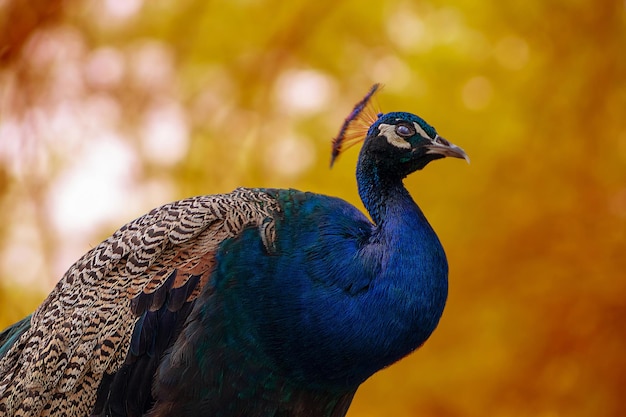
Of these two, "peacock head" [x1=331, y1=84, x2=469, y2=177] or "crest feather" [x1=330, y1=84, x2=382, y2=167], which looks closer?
"peacock head" [x1=331, y1=84, x2=469, y2=177]

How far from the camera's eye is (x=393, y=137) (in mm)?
2762

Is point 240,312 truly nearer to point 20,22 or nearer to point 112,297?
point 112,297

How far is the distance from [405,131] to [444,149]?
14cm

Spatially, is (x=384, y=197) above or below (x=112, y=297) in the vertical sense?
above

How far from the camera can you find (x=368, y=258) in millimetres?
2566

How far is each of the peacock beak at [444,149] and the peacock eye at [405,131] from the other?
0.07 m

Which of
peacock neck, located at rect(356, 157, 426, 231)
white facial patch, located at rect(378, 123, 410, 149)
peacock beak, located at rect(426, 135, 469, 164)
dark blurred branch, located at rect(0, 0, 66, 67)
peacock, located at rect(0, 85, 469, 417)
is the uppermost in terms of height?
dark blurred branch, located at rect(0, 0, 66, 67)

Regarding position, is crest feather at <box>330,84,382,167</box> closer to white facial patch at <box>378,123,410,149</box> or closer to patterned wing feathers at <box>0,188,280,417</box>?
white facial patch at <box>378,123,410,149</box>

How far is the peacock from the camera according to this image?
2518 mm

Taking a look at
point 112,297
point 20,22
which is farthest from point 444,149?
point 20,22

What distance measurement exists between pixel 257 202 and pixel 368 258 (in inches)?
16.4

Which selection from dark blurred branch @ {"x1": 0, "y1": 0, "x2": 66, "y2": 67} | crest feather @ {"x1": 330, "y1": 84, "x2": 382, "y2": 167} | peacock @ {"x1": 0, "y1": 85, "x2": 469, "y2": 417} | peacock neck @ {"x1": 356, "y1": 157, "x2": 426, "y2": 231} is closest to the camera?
peacock @ {"x1": 0, "y1": 85, "x2": 469, "y2": 417}

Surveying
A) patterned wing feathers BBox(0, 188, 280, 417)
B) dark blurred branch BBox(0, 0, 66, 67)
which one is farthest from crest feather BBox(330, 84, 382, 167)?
dark blurred branch BBox(0, 0, 66, 67)

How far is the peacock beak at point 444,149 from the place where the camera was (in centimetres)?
270
